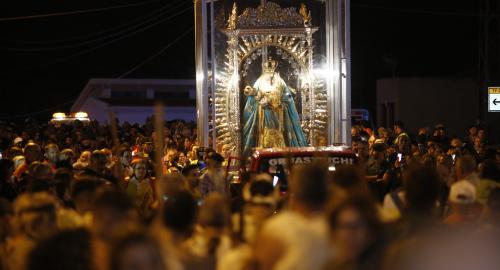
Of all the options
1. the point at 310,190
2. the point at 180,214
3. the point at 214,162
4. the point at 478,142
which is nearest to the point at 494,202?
the point at 310,190

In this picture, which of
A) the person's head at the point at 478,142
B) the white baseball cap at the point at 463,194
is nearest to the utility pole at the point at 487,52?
the person's head at the point at 478,142

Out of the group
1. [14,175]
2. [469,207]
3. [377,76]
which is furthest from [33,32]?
[469,207]

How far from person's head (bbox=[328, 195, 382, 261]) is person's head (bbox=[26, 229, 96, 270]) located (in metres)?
1.47

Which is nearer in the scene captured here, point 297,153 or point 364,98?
point 297,153

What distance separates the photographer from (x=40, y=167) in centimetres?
954

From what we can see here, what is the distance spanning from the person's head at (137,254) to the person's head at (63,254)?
0.16 meters

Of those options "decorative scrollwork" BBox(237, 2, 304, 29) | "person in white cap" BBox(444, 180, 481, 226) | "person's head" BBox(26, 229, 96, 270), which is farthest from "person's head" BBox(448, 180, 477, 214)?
"decorative scrollwork" BBox(237, 2, 304, 29)

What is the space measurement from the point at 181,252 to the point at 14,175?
24.7 ft

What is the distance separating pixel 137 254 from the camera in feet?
14.1

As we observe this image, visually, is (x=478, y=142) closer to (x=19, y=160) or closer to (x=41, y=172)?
(x=19, y=160)

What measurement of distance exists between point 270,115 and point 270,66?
1.17 m

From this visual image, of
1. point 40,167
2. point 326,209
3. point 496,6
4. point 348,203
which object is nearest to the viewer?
point 348,203

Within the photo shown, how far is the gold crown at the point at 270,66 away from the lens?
68.1 ft

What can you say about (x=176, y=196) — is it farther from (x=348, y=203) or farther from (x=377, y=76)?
(x=377, y=76)
